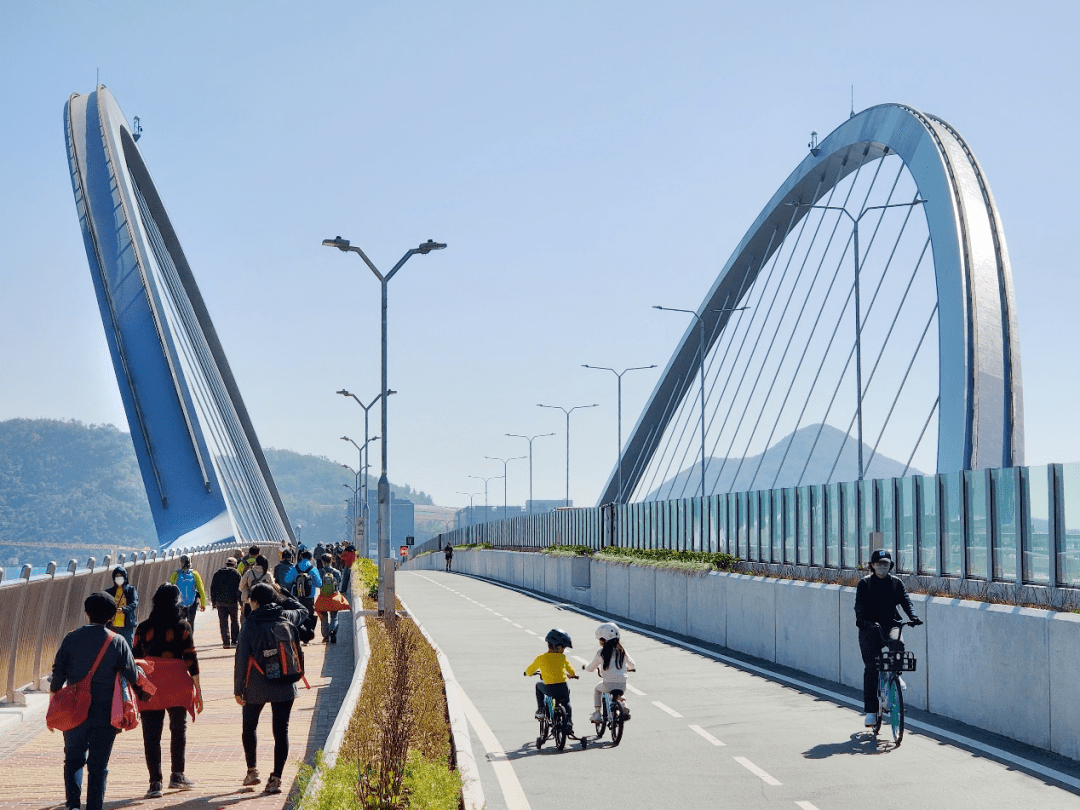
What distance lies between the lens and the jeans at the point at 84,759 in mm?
8703

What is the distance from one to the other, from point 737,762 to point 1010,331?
88.1 ft

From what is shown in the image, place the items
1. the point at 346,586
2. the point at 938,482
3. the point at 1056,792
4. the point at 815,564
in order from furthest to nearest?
the point at 346,586
the point at 815,564
the point at 938,482
the point at 1056,792

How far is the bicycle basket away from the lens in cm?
1234

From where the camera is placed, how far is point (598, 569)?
119ft

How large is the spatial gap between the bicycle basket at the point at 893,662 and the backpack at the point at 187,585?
10.6 m

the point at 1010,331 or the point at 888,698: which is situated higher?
the point at 1010,331

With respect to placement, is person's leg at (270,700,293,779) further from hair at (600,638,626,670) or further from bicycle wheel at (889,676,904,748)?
bicycle wheel at (889,676,904,748)

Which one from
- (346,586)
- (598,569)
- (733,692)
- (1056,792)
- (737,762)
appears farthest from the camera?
(598,569)

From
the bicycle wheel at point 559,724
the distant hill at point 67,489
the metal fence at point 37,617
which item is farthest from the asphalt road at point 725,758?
the distant hill at point 67,489

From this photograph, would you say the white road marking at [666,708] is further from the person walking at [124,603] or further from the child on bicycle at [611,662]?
the person walking at [124,603]

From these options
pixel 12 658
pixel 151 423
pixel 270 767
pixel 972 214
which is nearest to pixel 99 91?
pixel 151 423

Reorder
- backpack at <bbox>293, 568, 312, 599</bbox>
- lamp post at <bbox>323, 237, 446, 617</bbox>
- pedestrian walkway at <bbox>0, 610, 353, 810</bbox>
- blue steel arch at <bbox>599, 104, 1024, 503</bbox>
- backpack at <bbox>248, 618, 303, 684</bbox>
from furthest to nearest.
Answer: blue steel arch at <bbox>599, 104, 1024, 503</bbox> → lamp post at <bbox>323, 237, 446, 617</bbox> → backpack at <bbox>293, 568, 312, 599</bbox> → backpack at <bbox>248, 618, 303, 684</bbox> → pedestrian walkway at <bbox>0, 610, 353, 810</bbox>

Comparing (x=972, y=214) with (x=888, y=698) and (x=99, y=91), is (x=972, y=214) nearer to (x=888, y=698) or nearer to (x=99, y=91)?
(x=888, y=698)

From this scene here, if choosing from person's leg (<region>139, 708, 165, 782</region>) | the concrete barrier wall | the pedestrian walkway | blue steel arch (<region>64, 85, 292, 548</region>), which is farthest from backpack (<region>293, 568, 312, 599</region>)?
blue steel arch (<region>64, 85, 292, 548</region>)
